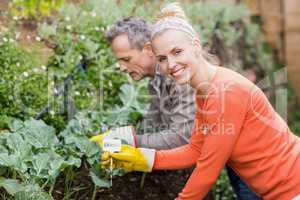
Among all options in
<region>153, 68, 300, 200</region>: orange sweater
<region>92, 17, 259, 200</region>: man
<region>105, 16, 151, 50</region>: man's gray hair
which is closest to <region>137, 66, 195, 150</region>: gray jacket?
<region>92, 17, 259, 200</region>: man

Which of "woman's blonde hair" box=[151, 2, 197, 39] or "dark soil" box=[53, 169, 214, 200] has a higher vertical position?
"woman's blonde hair" box=[151, 2, 197, 39]

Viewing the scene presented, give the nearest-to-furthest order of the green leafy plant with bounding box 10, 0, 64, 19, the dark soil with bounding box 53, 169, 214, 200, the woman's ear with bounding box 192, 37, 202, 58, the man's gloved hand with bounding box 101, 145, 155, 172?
the woman's ear with bounding box 192, 37, 202, 58 < the man's gloved hand with bounding box 101, 145, 155, 172 < the dark soil with bounding box 53, 169, 214, 200 < the green leafy plant with bounding box 10, 0, 64, 19

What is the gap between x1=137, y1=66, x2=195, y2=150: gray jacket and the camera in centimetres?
321

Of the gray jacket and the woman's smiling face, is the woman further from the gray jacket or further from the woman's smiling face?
the gray jacket

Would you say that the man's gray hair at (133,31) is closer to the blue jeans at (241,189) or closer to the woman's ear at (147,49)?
the woman's ear at (147,49)

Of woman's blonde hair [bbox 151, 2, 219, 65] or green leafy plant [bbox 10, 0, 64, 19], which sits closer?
woman's blonde hair [bbox 151, 2, 219, 65]

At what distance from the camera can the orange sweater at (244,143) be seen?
2523mm

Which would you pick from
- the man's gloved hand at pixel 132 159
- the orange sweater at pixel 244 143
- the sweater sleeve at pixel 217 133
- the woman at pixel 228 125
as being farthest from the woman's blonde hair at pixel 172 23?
the man's gloved hand at pixel 132 159

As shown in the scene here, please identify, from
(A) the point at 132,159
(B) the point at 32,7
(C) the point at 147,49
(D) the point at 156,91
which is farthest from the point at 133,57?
(B) the point at 32,7

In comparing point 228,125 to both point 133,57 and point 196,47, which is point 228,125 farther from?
point 133,57

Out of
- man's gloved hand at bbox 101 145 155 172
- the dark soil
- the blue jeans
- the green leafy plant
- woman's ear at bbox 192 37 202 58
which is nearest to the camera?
woman's ear at bbox 192 37 202 58

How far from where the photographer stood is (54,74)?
4.02 metres

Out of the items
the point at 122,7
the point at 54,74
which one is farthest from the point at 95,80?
the point at 122,7

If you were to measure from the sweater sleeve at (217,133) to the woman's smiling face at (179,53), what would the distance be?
0.55ft
